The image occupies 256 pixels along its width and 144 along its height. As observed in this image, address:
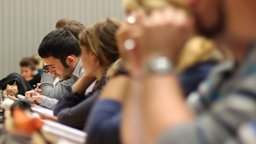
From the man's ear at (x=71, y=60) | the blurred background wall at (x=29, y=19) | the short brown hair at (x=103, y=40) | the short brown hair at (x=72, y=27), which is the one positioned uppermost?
the short brown hair at (x=103, y=40)

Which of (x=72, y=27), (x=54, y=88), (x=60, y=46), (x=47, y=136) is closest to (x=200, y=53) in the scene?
(x=47, y=136)

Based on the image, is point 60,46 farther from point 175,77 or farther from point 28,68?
point 28,68

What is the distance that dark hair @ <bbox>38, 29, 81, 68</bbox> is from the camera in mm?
2799

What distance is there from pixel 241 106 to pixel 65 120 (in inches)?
51.5

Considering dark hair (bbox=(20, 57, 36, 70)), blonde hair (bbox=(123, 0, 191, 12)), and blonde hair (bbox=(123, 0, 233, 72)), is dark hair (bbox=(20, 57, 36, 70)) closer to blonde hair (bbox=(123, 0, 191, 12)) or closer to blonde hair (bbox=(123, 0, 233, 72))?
blonde hair (bbox=(123, 0, 233, 72))

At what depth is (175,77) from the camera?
2.51 feet

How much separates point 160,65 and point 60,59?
7.02 ft


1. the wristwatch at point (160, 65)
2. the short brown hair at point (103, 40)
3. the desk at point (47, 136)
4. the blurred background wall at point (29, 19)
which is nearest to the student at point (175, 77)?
the wristwatch at point (160, 65)

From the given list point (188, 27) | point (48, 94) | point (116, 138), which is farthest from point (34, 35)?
point (188, 27)

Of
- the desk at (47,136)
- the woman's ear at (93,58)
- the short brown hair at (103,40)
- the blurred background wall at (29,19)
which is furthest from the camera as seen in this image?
the blurred background wall at (29,19)

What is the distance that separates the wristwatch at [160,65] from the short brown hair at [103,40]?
1042mm

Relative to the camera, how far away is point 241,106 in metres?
0.69

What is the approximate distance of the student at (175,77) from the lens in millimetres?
699

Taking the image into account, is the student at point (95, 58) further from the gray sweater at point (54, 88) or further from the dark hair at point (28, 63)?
the dark hair at point (28, 63)
